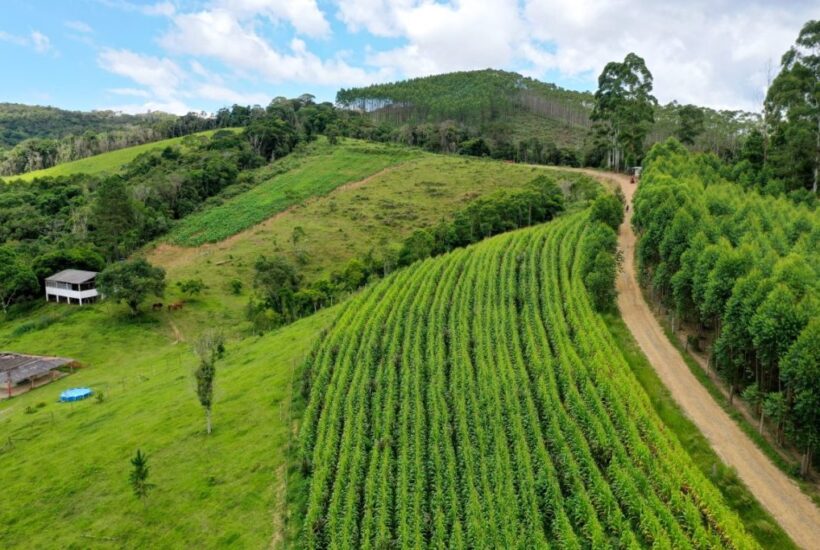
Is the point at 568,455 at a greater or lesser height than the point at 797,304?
lesser

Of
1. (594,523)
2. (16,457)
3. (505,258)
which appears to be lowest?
(16,457)

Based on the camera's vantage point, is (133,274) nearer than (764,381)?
No

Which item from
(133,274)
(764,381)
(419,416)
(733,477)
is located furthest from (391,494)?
(133,274)

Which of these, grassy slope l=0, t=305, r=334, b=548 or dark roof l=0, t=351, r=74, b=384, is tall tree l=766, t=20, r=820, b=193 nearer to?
grassy slope l=0, t=305, r=334, b=548

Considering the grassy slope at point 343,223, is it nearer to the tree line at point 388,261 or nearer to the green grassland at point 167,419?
the green grassland at point 167,419

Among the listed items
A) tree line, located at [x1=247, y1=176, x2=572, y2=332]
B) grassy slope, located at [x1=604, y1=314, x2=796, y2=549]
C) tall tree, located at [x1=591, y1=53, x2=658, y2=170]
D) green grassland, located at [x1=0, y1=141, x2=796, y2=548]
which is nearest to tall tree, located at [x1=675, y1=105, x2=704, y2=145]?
tall tree, located at [x1=591, y1=53, x2=658, y2=170]

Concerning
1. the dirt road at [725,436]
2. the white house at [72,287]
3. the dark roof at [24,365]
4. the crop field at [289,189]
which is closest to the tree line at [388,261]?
the dark roof at [24,365]

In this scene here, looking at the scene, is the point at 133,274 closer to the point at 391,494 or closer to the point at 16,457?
the point at 16,457
